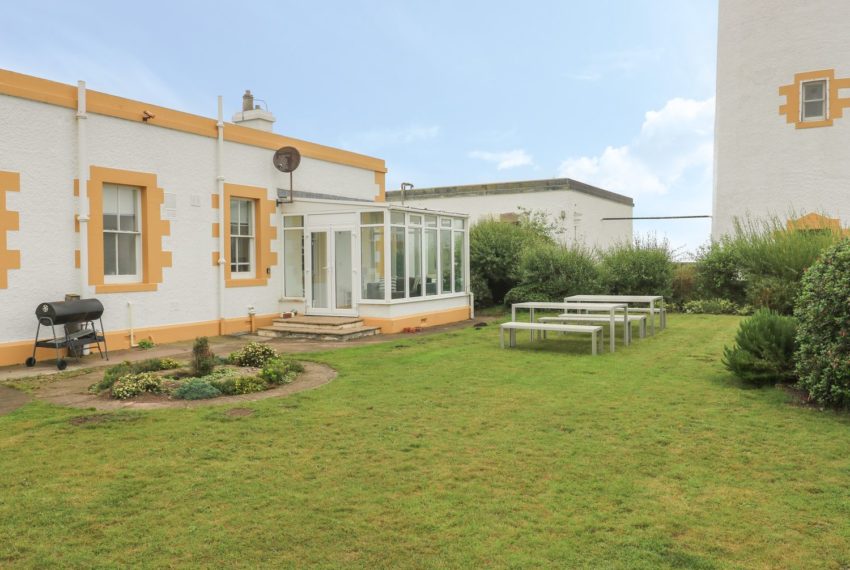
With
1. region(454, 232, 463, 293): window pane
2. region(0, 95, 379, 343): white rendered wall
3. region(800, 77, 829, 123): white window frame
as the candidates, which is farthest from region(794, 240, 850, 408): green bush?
region(800, 77, 829, 123): white window frame

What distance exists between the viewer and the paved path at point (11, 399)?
7.22 metres

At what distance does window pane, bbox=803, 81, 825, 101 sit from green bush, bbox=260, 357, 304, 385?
1595 centimetres

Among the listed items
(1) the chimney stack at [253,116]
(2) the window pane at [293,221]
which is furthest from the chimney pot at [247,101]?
(2) the window pane at [293,221]

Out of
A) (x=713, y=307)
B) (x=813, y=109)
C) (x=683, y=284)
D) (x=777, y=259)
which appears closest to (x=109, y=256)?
(x=713, y=307)

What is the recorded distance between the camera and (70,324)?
10477mm

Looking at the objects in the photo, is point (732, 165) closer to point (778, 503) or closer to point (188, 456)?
point (778, 503)

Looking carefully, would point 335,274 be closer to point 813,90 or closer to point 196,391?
point 196,391

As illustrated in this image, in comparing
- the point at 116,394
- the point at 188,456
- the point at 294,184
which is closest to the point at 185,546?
the point at 188,456

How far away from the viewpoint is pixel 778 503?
14.5 feet

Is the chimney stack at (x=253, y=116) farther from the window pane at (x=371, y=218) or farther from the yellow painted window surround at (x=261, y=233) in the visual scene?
the window pane at (x=371, y=218)

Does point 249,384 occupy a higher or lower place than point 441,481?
higher

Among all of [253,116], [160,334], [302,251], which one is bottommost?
[160,334]

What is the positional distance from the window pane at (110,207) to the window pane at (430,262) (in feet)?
22.0

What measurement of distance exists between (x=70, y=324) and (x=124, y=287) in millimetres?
1466
